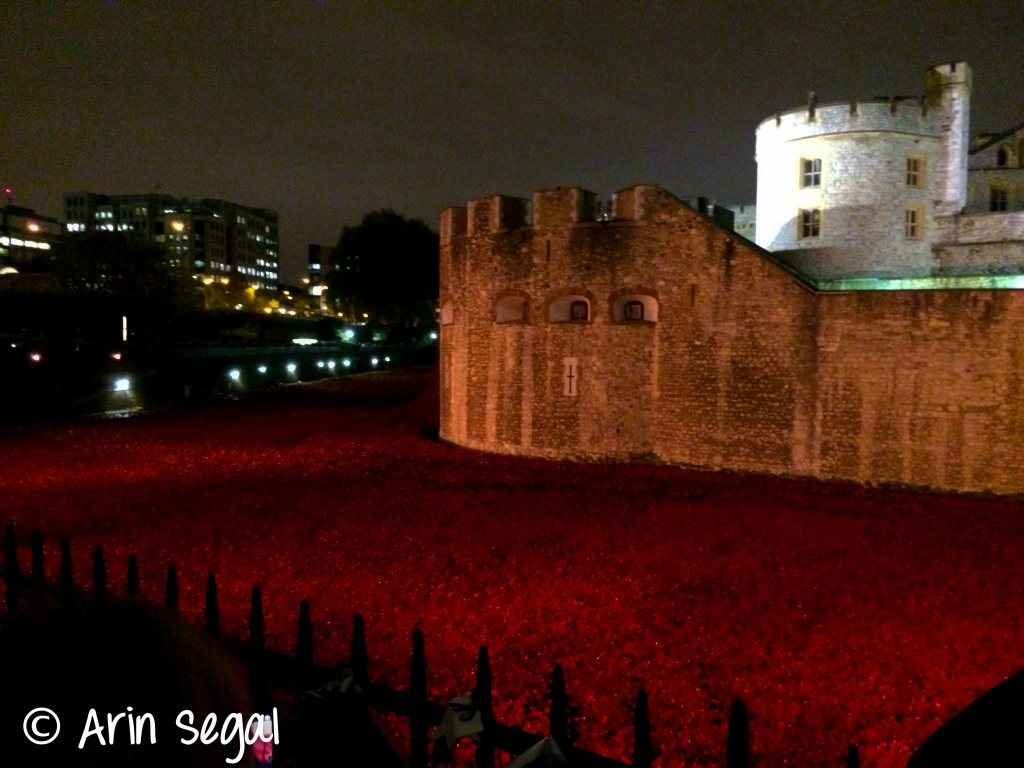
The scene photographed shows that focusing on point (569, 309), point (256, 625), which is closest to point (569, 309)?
point (569, 309)

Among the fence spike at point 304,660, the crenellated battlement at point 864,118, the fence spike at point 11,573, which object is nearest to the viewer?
the fence spike at point 304,660

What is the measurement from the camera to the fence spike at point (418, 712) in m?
2.91

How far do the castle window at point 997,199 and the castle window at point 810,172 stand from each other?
11189 millimetres

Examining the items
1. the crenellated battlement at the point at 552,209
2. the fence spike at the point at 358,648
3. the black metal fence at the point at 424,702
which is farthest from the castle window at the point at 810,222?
the fence spike at the point at 358,648

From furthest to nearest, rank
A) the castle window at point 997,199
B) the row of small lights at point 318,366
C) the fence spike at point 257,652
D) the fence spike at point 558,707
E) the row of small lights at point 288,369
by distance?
the row of small lights at point 318,366
the row of small lights at point 288,369
the castle window at point 997,199
the fence spike at point 257,652
the fence spike at point 558,707

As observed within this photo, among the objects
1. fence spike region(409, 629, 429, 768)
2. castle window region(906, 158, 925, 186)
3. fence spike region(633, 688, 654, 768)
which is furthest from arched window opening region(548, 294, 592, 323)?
castle window region(906, 158, 925, 186)

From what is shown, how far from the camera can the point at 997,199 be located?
28516 mm

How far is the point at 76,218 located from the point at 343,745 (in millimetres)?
173165

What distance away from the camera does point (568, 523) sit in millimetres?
10617

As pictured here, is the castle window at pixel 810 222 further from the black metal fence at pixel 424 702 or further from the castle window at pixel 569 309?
the black metal fence at pixel 424 702

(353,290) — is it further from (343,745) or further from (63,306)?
(343,745)

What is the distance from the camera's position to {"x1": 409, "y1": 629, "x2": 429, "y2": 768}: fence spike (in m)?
2.91

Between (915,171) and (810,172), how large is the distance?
341cm

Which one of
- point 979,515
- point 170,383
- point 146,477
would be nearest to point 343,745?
point 979,515
